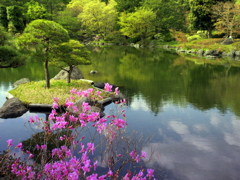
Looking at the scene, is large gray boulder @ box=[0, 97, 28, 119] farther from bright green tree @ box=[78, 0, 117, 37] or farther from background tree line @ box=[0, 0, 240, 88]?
bright green tree @ box=[78, 0, 117, 37]

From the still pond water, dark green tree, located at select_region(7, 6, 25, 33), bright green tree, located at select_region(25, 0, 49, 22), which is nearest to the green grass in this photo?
the still pond water

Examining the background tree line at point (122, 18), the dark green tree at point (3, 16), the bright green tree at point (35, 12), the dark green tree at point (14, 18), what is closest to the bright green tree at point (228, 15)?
the background tree line at point (122, 18)

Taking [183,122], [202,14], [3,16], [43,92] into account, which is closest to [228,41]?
[202,14]

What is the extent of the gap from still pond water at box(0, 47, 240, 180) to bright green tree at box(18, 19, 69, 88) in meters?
3.10

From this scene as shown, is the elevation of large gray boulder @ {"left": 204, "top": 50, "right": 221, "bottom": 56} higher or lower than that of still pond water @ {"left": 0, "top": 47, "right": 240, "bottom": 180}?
higher

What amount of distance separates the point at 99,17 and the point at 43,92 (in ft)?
153

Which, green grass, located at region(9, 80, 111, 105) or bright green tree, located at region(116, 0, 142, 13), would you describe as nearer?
green grass, located at region(9, 80, 111, 105)

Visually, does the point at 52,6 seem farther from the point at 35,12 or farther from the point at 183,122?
the point at 183,122

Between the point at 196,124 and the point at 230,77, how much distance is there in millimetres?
11046

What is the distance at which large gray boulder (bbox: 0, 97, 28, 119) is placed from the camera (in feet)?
32.0

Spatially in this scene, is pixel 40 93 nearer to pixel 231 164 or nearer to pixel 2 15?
pixel 231 164

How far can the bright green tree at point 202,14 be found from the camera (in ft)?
134

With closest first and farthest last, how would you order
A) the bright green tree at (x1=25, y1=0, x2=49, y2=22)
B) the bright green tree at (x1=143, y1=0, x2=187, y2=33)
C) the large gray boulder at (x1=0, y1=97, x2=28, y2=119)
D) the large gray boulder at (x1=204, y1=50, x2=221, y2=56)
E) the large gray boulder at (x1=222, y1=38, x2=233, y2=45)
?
the large gray boulder at (x1=0, y1=97, x2=28, y2=119), the large gray boulder at (x1=204, y1=50, x2=221, y2=56), the large gray boulder at (x1=222, y1=38, x2=233, y2=45), the bright green tree at (x1=25, y1=0, x2=49, y2=22), the bright green tree at (x1=143, y1=0, x2=187, y2=33)

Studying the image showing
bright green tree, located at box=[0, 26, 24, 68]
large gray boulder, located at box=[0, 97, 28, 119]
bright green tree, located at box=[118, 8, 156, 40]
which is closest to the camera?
bright green tree, located at box=[0, 26, 24, 68]
